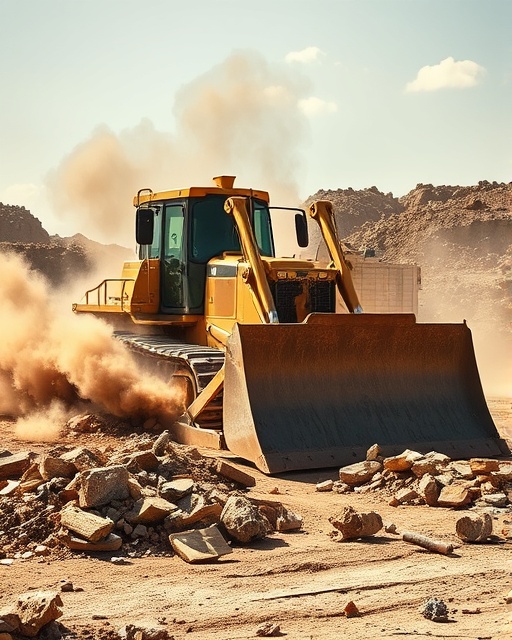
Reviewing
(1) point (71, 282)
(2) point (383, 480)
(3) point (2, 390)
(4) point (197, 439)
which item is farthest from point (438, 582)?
(1) point (71, 282)

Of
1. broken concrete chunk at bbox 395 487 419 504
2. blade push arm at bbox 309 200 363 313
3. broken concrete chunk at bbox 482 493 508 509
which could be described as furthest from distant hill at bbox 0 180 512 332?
broken concrete chunk at bbox 482 493 508 509

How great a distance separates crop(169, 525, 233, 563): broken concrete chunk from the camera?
6216 millimetres

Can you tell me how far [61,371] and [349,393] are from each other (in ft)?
14.9

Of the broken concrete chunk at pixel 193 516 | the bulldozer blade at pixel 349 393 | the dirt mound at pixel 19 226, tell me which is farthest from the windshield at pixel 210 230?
the dirt mound at pixel 19 226

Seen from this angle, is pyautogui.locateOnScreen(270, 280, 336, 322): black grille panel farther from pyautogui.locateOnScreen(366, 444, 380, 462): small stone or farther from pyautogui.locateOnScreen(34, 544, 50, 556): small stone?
pyautogui.locateOnScreen(34, 544, 50, 556): small stone

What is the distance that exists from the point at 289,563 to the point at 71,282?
31675 millimetres

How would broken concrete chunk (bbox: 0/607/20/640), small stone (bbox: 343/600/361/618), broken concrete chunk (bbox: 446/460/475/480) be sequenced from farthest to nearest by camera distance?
1. broken concrete chunk (bbox: 446/460/475/480)
2. small stone (bbox: 343/600/361/618)
3. broken concrete chunk (bbox: 0/607/20/640)

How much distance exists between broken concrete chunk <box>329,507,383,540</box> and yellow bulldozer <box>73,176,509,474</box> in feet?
6.82

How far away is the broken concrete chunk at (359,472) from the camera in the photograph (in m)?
8.65

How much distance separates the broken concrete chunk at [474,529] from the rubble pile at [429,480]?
1.04 metres

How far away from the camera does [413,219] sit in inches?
1890

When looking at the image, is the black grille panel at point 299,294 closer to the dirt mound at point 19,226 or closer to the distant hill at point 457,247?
the distant hill at point 457,247

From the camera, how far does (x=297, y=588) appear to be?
5598 mm

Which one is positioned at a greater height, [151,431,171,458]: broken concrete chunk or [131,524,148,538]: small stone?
[151,431,171,458]: broken concrete chunk
